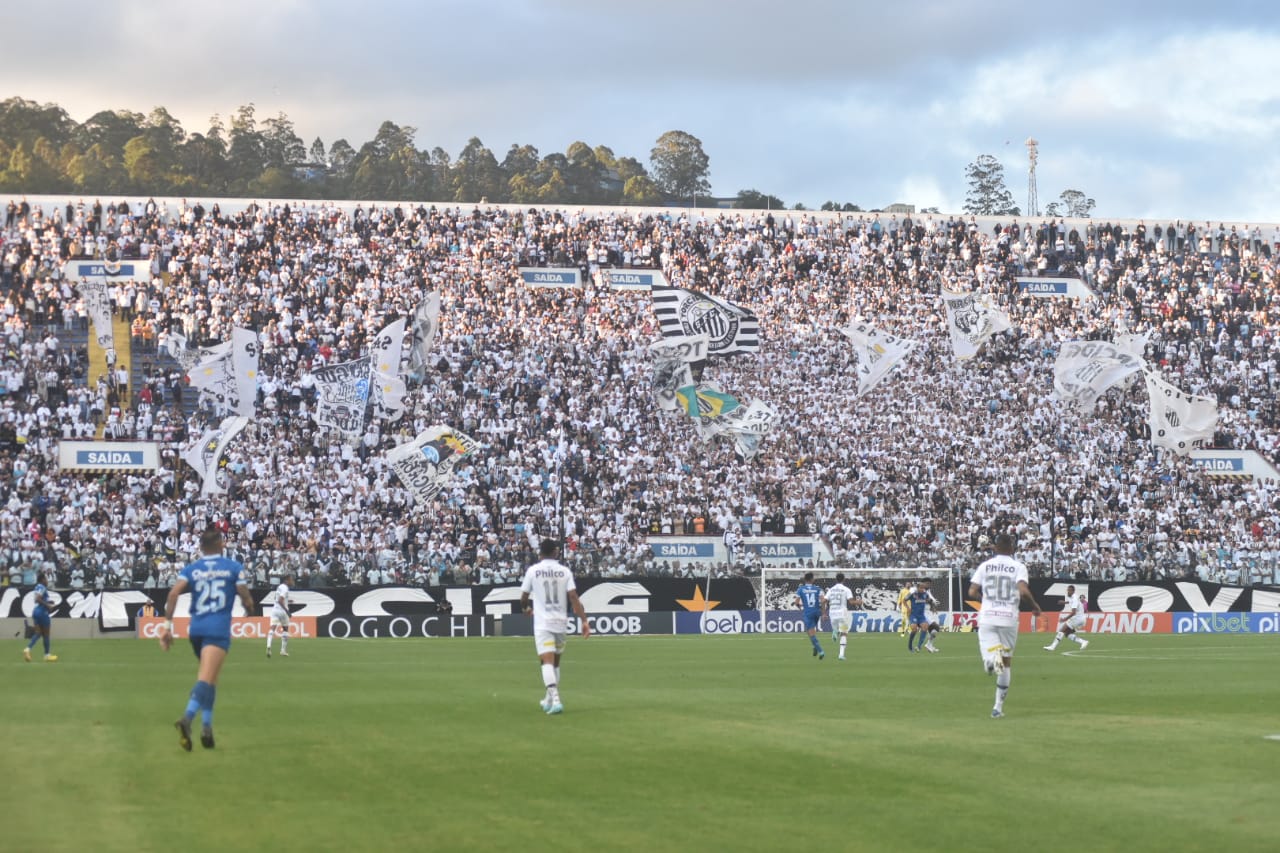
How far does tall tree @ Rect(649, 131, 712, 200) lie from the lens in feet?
460

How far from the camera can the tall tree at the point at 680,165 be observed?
5522 inches

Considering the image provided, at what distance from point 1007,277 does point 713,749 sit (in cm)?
6214

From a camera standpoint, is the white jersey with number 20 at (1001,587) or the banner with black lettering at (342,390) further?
the banner with black lettering at (342,390)

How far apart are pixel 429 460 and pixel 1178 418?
33137mm

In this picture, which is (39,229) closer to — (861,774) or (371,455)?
(371,455)

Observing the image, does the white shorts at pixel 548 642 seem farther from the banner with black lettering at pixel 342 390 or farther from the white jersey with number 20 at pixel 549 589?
the banner with black lettering at pixel 342 390

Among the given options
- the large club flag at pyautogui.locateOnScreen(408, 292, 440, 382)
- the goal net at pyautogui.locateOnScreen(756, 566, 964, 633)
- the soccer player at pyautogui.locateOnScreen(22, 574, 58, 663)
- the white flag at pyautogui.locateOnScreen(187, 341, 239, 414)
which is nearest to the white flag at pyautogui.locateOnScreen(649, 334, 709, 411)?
the goal net at pyautogui.locateOnScreen(756, 566, 964, 633)

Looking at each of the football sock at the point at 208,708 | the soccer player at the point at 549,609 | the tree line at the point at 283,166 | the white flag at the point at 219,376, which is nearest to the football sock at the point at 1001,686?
the soccer player at the point at 549,609

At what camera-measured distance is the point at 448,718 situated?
19.7 meters

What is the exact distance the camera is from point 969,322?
65312 mm

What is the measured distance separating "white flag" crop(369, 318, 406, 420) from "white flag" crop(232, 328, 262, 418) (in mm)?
4194

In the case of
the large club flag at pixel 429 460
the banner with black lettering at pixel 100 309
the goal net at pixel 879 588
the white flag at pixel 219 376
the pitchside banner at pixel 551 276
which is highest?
the pitchside banner at pixel 551 276

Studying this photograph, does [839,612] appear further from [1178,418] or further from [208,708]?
[1178,418]

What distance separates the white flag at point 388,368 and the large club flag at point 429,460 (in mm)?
3979
